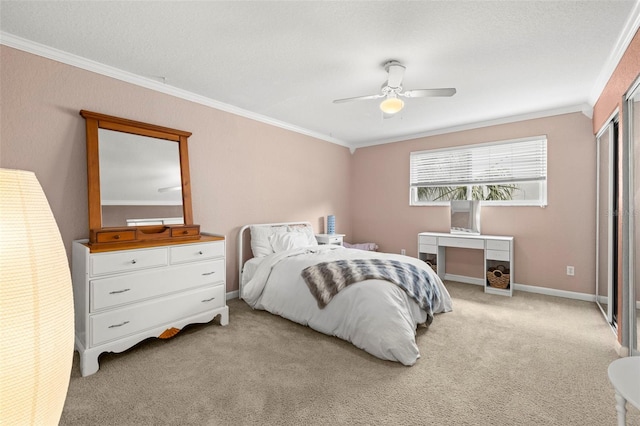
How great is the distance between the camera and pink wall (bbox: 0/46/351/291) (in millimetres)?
2482

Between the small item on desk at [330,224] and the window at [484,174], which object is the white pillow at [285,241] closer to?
the small item on desk at [330,224]

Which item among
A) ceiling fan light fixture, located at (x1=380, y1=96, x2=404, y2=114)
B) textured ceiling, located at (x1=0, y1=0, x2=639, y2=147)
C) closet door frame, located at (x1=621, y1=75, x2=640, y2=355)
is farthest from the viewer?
ceiling fan light fixture, located at (x1=380, y1=96, x2=404, y2=114)

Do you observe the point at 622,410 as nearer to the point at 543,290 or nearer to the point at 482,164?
the point at 543,290

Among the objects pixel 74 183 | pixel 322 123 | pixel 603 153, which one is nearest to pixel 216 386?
pixel 74 183

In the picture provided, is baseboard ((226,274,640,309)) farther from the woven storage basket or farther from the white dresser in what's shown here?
the white dresser

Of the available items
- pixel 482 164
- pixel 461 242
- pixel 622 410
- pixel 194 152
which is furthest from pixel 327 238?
pixel 622 410

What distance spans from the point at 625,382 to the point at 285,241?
10.8 ft

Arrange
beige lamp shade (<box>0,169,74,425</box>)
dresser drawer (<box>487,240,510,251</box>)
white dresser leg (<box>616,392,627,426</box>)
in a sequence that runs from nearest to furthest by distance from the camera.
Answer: beige lamp shade (<box>0,169,74,425</box>), white dresser leg (<box>616,392,627,426</box>), dresser drawer (<box>487,240,510,251</box>)

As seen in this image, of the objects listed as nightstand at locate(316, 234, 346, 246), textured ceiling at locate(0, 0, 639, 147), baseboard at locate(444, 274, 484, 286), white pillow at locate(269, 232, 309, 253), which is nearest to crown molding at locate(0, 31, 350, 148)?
textured ceiling at locate(0, 0, 639, 147)

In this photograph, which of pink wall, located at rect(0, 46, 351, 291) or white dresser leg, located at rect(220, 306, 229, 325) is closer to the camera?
pink wall, located at rect(0, 46, 351, 291)

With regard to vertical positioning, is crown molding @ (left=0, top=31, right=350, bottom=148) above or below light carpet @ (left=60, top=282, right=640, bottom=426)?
above

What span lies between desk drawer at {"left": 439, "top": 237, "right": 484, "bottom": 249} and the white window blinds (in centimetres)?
93

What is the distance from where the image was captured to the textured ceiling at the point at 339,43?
2.07m

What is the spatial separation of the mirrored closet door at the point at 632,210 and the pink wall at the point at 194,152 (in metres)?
3.76
